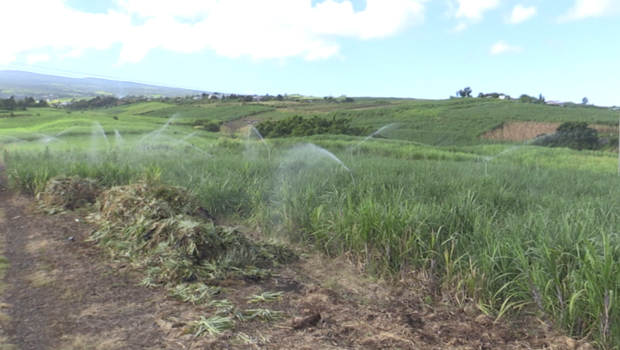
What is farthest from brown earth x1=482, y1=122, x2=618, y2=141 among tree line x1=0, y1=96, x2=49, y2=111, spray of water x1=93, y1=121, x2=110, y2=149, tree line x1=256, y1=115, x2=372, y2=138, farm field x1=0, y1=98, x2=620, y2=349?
tree line x1=0, y1=96, x2=49, y2=111

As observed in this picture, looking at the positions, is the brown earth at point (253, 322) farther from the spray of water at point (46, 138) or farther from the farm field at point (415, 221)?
the spray of water at point (46, 138)

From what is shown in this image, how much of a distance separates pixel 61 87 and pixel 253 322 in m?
11.0

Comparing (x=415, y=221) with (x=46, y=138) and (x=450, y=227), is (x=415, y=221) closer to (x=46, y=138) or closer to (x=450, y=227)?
(x=450, y=227)

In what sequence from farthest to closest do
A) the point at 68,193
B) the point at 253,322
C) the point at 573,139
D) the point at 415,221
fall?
the point at 573,139 → the point at 68,193 → the point at 415,221 → the point at 253,322

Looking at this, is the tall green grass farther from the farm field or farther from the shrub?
the shrub

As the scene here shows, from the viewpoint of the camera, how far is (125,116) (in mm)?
17375

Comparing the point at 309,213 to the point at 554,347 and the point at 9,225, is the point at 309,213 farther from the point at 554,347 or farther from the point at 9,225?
the point at 9,225

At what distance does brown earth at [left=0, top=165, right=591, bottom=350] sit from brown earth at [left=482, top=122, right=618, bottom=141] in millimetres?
26976

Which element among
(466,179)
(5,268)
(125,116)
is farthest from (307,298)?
(125,116)

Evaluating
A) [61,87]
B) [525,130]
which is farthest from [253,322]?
[525,130]

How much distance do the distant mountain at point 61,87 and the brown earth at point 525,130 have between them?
72.1 feet

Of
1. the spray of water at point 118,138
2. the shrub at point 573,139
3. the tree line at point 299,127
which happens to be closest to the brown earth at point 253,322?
the spray of water at point 118,138

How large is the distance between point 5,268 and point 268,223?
2.43 m

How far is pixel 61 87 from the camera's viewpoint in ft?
39.4
